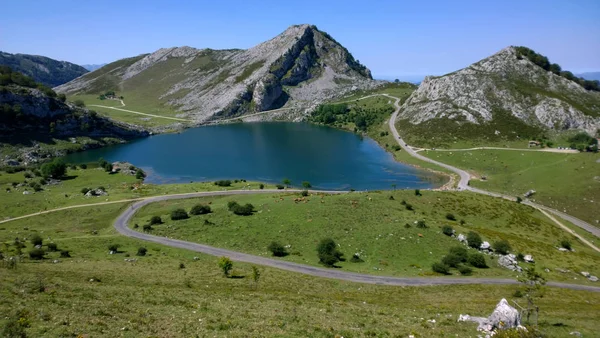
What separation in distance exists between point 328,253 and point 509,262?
101 feet

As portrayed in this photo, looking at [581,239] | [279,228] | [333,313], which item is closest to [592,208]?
[581,239]

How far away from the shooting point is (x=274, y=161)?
151 m

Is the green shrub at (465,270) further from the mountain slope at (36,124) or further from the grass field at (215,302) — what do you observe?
the mountain slope at (36,124)

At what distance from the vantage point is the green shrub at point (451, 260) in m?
55.9

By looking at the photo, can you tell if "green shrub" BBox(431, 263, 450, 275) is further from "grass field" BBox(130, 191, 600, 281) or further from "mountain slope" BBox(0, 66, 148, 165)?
"mountain slope" BBox(0, 66, 148, 165)

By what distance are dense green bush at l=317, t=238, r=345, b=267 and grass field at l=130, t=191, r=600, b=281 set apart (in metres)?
1.54

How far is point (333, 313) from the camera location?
32312 millimetres

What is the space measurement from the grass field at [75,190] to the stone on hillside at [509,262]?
200 feet

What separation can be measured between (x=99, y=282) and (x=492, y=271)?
55.8m

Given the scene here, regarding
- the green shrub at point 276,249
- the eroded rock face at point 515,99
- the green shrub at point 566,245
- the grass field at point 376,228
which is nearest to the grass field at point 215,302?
the green shrub at point 276,249

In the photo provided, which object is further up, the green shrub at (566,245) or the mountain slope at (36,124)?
the mountain slope at (36,124)

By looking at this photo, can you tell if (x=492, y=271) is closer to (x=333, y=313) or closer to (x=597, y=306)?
(x=597, y=306)

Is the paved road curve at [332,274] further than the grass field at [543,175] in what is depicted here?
No

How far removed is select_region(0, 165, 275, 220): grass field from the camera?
3329 inches
